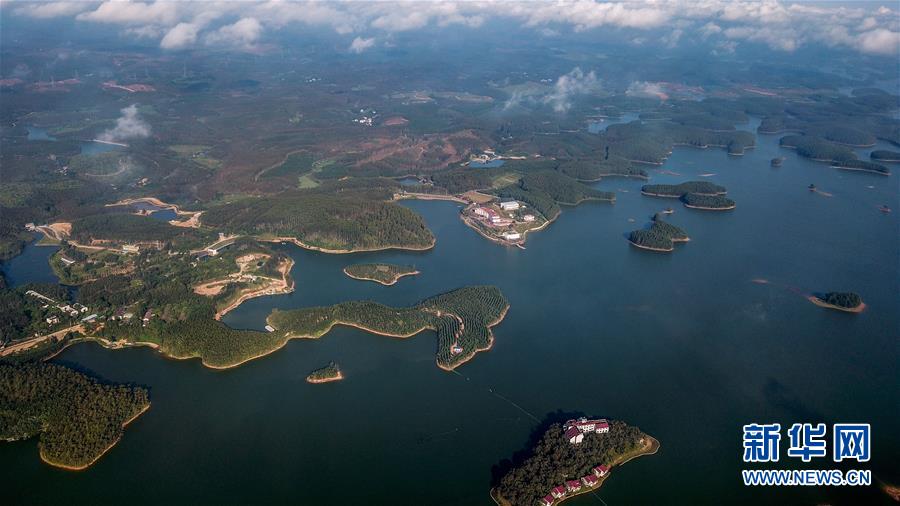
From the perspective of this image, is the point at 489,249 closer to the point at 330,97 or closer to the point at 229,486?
the point at 229,486

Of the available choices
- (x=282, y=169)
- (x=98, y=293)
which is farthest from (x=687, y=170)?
(x=98, y=293)

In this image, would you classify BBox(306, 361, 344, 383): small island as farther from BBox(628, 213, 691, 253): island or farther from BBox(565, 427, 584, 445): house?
Answer: BBox(628, 213, 691, 253): island

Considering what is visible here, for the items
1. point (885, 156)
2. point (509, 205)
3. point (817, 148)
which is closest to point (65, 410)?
point (509, 205)

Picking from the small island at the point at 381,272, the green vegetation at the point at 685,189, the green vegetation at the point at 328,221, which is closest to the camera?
the small island at the point at 381,272

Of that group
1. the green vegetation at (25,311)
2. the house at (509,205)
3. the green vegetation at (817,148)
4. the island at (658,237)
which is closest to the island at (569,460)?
the island at (658,237)

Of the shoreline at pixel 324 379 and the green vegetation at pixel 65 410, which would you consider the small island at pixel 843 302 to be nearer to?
the shoreline at pixel 324 379

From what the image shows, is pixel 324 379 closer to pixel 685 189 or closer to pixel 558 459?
pixel 558 459

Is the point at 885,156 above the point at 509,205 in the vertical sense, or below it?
below
